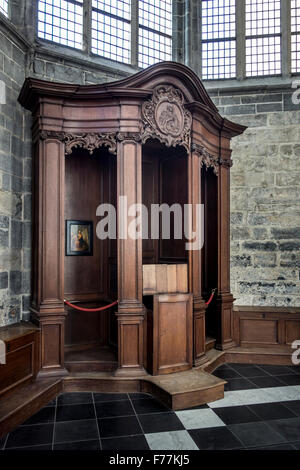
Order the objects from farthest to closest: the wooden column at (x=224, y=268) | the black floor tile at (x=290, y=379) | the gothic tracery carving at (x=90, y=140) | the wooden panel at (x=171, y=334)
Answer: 1. the wooden column at (x=224, y=268)
2. the black floor tile at (x=290, y=379)
3. the gothic tracery carving at (x=90, y=140)
4. the wooden panel at (x=171, y=334)

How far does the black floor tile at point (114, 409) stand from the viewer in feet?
12.5

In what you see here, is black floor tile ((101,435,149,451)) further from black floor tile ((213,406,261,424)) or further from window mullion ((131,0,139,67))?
window mullion ((131,0,139,67))

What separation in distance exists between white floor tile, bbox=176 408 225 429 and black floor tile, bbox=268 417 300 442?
0.48m

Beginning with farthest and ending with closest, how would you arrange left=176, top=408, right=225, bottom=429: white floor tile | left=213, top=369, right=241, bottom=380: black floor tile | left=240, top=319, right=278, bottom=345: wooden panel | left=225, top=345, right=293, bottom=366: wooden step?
left=240, top=319, right=278, bottom=345: wooden panel, left=225, top=345, right=293, bottom=366: wooden step, left=213, top=369, right=241, bottom=380: black floor tile, left=176, top=408, right=225, bottom=429: white floor tile

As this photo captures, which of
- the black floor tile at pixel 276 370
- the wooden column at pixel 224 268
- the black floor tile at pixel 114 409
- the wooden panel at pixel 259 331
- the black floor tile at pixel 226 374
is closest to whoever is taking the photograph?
the black floor tile at pixel 114 409

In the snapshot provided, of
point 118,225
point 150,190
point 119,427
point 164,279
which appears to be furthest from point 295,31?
point 119,427

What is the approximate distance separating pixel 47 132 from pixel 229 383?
365 centimetres

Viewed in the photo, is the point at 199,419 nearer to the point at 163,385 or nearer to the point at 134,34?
the point at 163,385

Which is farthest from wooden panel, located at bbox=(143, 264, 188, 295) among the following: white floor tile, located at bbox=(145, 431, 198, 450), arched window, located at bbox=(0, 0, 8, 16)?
arched window, located at bbox=(0, 0, 8, 16)

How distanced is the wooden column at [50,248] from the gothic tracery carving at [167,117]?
1.06 meters

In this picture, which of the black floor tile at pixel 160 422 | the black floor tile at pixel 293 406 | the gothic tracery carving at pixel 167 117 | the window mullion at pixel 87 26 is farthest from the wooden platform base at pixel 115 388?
the window mullion at pixel 87 26

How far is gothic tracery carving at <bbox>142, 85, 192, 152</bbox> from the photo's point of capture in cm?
473

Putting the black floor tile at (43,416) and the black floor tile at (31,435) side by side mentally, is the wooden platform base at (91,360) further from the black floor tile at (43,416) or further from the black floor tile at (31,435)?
the black floor tile at (31,435)
